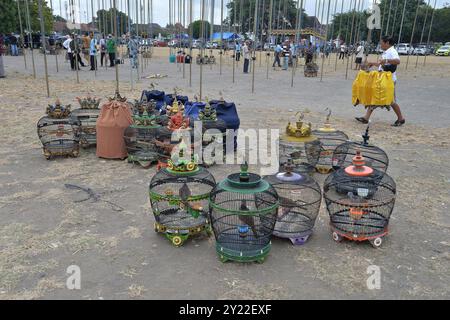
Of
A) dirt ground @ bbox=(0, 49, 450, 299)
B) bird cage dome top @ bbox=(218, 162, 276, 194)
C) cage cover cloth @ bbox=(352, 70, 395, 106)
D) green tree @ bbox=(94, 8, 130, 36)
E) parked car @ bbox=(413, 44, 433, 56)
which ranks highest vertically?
green tree @ bbox=(94, 8, 130, 36)

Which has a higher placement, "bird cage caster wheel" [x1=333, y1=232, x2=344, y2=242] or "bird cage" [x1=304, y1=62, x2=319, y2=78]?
"bird cage" [x1=304, y1=62, x2=319, y2=78]

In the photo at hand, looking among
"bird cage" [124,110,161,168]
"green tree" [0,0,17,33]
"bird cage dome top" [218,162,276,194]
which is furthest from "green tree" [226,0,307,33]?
"bird cage dome top" [218,162,276,194]

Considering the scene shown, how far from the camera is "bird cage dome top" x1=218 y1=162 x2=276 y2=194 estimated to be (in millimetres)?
3191

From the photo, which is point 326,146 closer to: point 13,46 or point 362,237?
point 362,237

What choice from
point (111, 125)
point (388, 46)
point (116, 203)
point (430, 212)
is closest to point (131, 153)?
point (111, 125)

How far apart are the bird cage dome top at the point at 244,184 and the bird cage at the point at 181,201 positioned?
50 centimetres

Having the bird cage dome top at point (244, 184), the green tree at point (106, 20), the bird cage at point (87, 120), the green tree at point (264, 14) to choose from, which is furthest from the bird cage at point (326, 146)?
the green tree at point (264, 14)

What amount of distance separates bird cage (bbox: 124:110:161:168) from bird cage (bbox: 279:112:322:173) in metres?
1.79

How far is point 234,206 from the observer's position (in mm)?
4020

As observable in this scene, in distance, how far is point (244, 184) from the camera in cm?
319

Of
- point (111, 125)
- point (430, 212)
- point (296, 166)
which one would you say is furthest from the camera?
point (111, 125)

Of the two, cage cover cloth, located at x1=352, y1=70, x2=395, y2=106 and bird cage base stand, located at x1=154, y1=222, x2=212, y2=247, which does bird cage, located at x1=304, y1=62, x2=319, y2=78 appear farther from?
bird cage base stand, located at x1=154, y1=222, x2=212, y2=247

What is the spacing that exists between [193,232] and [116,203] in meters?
1.27
